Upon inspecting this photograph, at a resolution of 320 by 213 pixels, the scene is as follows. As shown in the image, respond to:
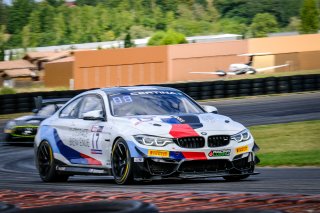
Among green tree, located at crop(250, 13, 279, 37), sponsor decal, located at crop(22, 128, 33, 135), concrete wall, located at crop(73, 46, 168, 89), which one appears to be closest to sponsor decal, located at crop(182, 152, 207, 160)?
sponsor decal, located at crop(22, 128, 33, 135)

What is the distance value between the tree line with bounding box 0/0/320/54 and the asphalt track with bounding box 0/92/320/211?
3911 inches

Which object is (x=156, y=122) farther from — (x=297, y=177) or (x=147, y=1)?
(x=147, y=1)

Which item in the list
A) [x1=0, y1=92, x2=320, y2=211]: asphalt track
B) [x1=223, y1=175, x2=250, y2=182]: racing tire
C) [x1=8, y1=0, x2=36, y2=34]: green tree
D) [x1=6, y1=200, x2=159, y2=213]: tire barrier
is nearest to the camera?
[x1=6, y1=200, x2=159, y2=213]: tire barrier

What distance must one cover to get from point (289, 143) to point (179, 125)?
380 inches

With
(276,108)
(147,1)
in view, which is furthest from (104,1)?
(276,108)

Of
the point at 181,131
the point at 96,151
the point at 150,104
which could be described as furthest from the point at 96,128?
the point at 181,131

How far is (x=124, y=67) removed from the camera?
6688 cm

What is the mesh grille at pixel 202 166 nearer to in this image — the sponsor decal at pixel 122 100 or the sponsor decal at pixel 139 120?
the sponsor decal at pixel 139 120

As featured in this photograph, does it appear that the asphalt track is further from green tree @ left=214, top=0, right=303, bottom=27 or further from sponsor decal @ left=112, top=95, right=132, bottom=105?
green tree @ left=214, top=0, right=303, bottom=27

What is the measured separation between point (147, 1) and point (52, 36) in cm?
3358

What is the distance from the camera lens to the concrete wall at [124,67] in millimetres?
65750

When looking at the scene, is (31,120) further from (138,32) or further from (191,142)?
(138,32)

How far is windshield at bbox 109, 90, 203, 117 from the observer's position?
11.0m

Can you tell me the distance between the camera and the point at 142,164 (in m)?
10.2
